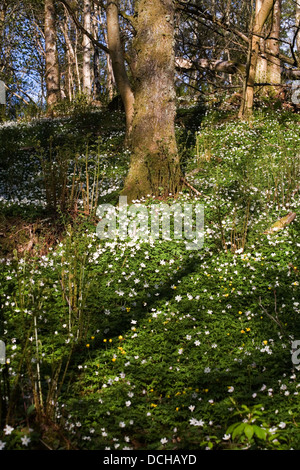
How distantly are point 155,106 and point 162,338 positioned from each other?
448 centimetres

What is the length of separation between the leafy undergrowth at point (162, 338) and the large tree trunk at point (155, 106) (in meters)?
0.58

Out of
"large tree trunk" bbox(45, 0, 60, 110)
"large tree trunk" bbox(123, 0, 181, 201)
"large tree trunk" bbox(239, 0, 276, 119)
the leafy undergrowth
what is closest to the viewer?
the leafy undergrowth

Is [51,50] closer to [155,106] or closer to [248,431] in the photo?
[155,106]

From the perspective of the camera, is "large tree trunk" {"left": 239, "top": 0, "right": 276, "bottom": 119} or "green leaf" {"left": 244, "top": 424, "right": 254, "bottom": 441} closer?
"green leaf" {"left": 244, "top": 424, "right": 254, "bottom": 441}

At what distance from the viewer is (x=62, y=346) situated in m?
3.91

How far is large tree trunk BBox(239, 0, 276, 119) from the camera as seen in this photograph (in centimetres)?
956

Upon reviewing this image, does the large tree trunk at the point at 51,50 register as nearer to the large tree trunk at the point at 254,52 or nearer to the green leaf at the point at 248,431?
the large tree trunk at the point at 254,52

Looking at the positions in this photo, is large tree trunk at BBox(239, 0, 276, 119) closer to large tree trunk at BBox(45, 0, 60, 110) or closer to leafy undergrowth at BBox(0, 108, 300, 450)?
leafy undergrowth at BBox(0, 108, 300, 450)

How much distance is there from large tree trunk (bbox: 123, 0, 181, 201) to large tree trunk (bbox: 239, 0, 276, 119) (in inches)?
135

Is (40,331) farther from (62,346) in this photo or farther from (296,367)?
(296,367)

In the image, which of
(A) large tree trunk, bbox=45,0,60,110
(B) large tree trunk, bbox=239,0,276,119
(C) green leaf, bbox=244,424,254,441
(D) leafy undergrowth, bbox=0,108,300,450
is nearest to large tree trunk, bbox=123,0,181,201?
(D) leafy undergrowth, bbox=0,108,300,450

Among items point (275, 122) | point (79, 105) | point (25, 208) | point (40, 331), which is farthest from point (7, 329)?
point (79, 105)

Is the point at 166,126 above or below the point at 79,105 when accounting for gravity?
below

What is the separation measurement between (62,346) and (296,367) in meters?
2.16
